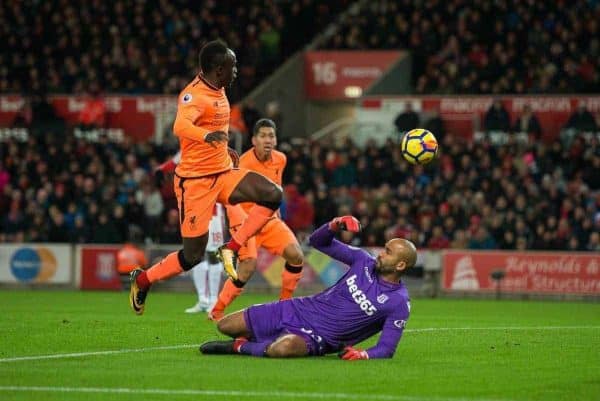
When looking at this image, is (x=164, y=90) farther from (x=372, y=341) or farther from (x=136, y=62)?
(x=372, y=341)

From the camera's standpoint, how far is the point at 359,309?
10.5 metres

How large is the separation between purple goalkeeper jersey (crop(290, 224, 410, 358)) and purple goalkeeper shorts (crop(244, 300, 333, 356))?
0.05 meters

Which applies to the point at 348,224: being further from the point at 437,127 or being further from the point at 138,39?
the point at 138,39

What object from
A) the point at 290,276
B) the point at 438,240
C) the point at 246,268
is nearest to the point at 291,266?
the point at 290,276

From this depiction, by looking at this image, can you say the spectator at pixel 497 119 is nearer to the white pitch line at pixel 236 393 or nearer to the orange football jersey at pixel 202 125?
the orange football jersey at pixel 202 125

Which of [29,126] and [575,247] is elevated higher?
[29,126]

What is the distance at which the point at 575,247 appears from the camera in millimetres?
24328

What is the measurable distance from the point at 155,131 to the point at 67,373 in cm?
2254

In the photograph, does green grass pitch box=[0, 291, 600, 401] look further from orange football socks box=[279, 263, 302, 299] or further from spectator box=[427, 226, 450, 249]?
spectator box=[427, 226, 450, 249]

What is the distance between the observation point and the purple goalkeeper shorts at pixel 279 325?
10.6 m

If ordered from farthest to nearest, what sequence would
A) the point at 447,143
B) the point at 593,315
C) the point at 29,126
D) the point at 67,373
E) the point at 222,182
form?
the point at 29,126
the point at 447,143
the point at 593,315
the point at 222,182
the point at 67,373

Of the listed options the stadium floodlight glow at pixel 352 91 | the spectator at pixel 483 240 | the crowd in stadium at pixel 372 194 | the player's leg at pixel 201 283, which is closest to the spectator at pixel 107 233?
the crowd in stadium at pixel 372 194

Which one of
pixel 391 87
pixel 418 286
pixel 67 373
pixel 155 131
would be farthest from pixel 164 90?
pixel 67 373

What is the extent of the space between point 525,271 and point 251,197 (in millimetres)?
12565
